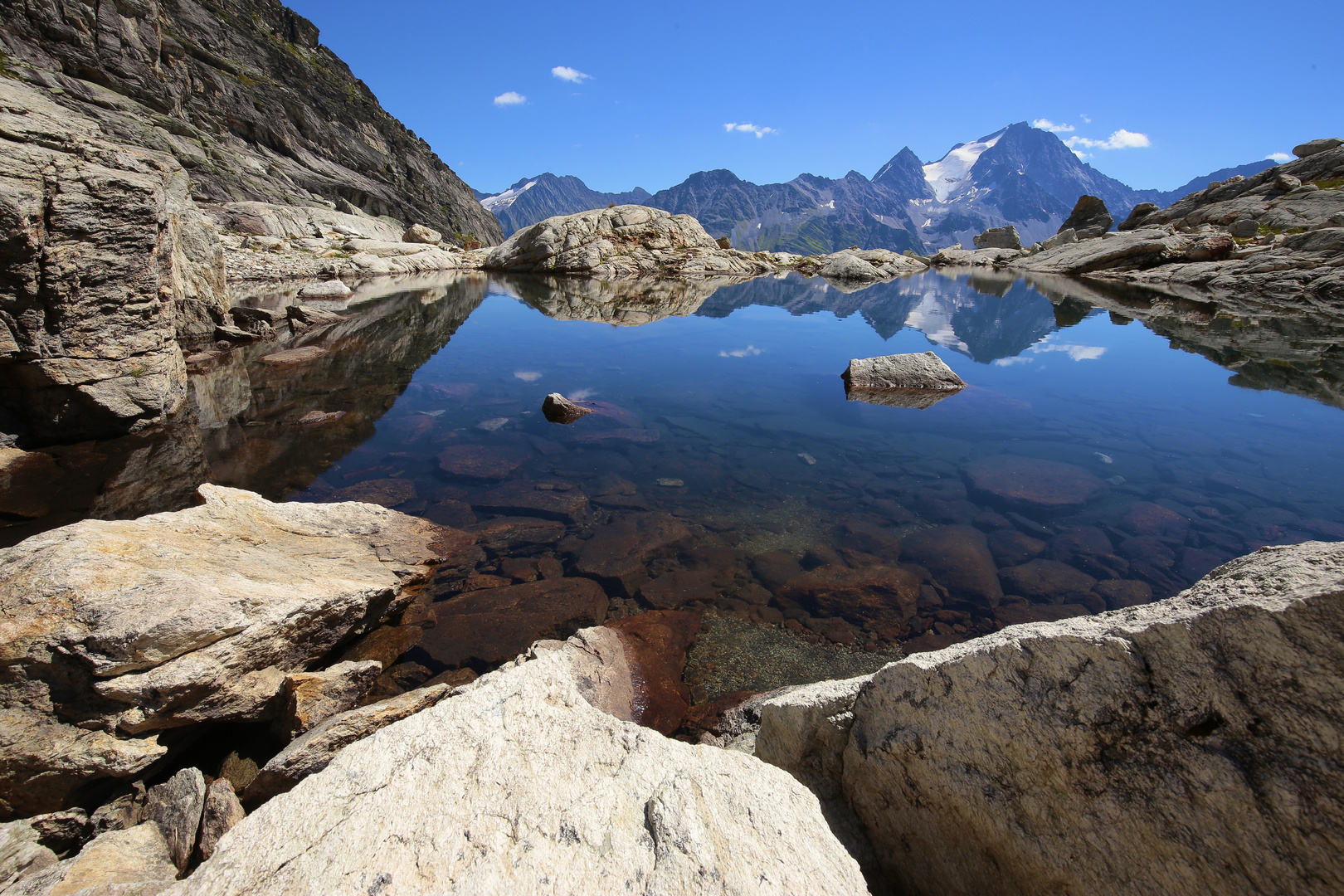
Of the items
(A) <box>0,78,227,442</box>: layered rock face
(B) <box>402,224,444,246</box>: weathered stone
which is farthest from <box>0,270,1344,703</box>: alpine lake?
(B) <box>402,224,444,246</box>: weathered stone

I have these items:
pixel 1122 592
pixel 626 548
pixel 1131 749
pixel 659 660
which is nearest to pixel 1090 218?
pixel 1122 592

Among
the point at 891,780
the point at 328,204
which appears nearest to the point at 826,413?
the point at 891,780

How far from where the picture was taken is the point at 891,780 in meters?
3.18

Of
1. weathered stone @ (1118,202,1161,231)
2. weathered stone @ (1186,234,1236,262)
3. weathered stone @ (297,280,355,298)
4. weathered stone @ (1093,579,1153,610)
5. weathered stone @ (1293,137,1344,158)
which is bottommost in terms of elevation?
weathered stone @ (1093,579,1153,610)

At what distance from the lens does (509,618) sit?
22.5 ft

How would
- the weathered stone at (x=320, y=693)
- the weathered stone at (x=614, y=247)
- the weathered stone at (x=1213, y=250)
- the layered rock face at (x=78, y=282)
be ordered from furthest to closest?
the weathered stone at (x=614, y=247) → the weathered stone at (x=1213, y=250) → the layered rock face at (x=78, y=282) → the weathered stone at (x=320, y=693)

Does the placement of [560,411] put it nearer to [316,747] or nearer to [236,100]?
[316,747]

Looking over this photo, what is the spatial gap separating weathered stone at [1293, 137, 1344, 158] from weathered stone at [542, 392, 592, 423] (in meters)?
91.7

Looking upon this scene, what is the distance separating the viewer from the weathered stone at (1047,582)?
7.48 metres

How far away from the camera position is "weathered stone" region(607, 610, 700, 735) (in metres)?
5.66

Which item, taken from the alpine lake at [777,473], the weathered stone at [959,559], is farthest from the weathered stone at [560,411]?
the weathered stone at [959,559]

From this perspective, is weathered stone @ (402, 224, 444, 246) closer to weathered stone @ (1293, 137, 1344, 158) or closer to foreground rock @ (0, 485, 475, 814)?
foreground rock @ (0, 485, 475, 814)

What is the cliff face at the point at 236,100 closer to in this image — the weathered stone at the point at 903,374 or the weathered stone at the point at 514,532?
the weathered stone at the point at 514,532

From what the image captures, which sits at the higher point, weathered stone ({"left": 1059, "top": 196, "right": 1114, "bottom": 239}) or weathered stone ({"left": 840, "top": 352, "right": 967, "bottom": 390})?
weathered stone ({"left": 1059, "top": 196, "right": 1114, "bottom": 239})
